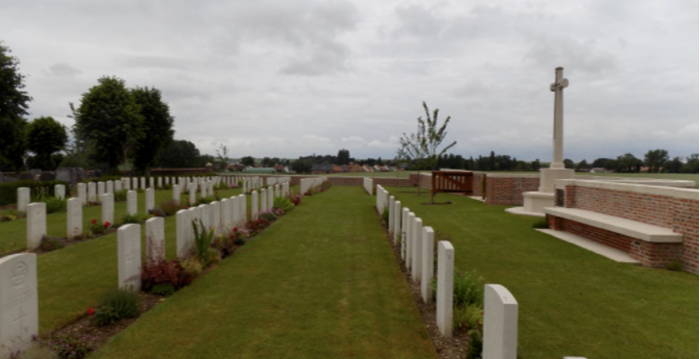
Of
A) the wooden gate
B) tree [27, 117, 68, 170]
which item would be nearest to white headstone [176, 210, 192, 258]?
the wooden gate

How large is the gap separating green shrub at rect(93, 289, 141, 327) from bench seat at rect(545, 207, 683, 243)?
24.0ft

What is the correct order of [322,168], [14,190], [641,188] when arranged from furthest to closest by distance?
[322,168] → [14,190] → [641,188]

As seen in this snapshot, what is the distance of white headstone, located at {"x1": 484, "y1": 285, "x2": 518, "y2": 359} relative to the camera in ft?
8.09

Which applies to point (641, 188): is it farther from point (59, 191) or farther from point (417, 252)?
point (59, 191)

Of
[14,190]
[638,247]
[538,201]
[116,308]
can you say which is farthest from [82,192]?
[638,247]

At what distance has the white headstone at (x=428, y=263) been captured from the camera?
516 cm

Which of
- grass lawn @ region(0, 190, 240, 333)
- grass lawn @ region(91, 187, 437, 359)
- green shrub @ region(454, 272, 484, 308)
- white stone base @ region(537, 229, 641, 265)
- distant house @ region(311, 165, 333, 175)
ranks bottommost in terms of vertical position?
grass lawn @ region(91, 187, 437, 359)

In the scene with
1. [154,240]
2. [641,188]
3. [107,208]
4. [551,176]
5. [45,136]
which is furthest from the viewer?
[45,136]

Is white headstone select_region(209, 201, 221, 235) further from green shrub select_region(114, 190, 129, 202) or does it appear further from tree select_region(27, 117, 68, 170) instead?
tree select_region(27, 117, 68, 170)

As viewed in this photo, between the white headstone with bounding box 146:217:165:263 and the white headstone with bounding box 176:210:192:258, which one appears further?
the white headstone with bounding box 176:210:192:258

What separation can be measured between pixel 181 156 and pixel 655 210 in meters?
64.9

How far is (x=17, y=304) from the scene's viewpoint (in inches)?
149

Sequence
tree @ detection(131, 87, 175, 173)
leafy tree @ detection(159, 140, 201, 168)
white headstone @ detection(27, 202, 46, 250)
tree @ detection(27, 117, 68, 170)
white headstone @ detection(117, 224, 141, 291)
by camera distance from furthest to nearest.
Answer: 1. leafy tree @ detection(159, 140, 201, 168)
2. tree @ detection(131, 87, 175, 173)
3. tree @ detection(27, 117, 68, 170)
4. white headstone @ detection(27, 202, 46, 250)
5. white headstone @ detection(117, 224, 141, 291)

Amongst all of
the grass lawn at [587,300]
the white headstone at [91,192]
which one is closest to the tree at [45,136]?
the white headstone at [91,192]
